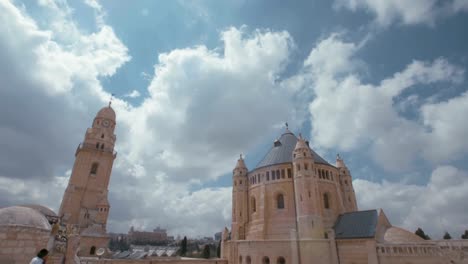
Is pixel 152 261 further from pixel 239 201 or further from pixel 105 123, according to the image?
pixel 105 123

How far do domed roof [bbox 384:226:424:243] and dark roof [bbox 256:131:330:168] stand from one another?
1366 cm

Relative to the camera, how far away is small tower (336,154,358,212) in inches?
1577

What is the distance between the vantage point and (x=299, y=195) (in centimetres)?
3409

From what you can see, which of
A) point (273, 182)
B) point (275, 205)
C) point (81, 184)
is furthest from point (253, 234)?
point (81, 184)

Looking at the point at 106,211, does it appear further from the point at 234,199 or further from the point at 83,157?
the point at 234,199

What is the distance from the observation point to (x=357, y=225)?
30.8 metres

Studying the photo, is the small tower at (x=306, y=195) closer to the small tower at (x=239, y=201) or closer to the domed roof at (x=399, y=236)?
the domed roof at (x=399, y=236)

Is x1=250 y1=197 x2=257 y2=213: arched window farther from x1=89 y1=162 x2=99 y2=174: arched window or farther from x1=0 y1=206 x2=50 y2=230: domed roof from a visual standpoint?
x1=0 y1=206 x2=50 y2=230: domed roof

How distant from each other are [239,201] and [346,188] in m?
18.3

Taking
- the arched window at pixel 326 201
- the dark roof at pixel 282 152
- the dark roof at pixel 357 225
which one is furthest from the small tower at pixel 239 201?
the dark roof at pixel 357 225

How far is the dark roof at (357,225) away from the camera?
1137 inches

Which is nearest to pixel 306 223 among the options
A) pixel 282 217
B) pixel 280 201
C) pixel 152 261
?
pixel 282 217

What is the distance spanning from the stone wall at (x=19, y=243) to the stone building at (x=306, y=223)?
26.4m

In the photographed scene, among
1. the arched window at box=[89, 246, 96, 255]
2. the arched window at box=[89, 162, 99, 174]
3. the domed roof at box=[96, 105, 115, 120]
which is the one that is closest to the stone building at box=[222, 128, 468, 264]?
the arched window at box=[89, 246, 96, 255]
